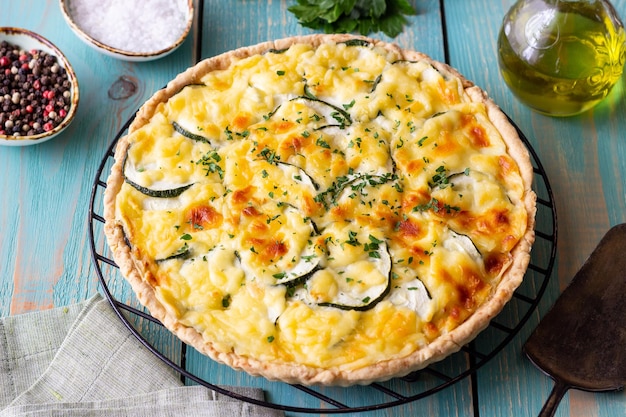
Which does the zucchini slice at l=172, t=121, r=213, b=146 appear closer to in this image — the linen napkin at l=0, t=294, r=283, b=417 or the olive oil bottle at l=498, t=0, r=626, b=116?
the linen napkin at l=0, t=294, r=283, b=417

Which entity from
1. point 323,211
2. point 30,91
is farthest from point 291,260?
point 30,91

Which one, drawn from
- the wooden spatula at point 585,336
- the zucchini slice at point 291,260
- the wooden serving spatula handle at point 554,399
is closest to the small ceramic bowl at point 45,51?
the zucchini slice at point 291,260

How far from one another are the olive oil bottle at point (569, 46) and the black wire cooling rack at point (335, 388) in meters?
0.50

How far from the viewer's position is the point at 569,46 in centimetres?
505

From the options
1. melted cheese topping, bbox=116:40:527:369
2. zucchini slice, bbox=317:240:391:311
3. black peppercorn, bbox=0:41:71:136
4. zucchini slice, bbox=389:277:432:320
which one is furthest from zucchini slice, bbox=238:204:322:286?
black peppercorn, bbox=0:41:71:136

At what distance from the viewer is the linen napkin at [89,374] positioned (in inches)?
169

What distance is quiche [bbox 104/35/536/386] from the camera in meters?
3.96

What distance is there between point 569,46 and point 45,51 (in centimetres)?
357

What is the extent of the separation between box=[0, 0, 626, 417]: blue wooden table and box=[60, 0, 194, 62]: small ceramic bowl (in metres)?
0.18

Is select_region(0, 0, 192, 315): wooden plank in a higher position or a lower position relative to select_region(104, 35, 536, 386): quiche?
lower

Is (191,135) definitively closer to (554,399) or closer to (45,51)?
(45,51)

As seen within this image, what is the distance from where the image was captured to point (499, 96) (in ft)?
18.3

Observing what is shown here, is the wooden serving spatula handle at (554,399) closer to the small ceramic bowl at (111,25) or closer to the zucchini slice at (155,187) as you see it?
the zucchini slice at (155,187)

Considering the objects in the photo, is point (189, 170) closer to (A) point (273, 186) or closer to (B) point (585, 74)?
(A) point (273, 186)
